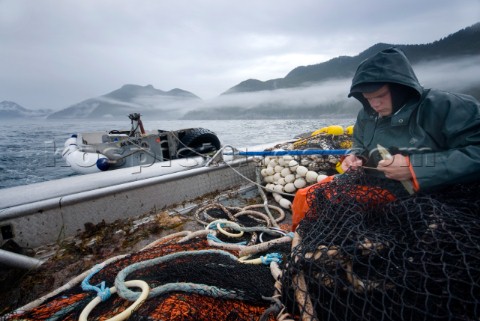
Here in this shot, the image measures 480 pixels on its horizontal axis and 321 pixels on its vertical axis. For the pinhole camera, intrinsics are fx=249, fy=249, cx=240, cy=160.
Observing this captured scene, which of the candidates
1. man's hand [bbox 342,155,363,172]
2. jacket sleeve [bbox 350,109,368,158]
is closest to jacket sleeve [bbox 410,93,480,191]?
man's hand [bbox 342,155,363,172]

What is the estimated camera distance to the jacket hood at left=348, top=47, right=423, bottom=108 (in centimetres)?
200

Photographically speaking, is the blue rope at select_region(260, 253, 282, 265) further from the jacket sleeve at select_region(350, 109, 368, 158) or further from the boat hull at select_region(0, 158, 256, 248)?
the boat hull at select_region(0, 158, 256, 248)

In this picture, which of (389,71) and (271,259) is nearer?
(271,259)

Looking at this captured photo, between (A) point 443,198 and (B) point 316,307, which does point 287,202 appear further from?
(B) point 316,307

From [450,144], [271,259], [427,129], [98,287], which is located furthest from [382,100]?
[98,287]

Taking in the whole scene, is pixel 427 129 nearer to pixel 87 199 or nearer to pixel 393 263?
pixel 393 263

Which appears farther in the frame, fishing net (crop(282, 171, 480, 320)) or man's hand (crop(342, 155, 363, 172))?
man's hand (crop(342, 155, 363, 172))

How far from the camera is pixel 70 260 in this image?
8.43ft

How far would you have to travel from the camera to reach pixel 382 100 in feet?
7.14

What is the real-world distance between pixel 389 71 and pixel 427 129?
55 cm

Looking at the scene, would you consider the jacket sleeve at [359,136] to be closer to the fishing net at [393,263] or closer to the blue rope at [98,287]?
the fishing net at [393,263]

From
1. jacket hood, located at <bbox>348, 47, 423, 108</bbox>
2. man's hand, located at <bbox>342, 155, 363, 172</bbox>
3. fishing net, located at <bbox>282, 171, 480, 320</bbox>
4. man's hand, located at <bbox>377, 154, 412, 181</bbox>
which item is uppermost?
jacket hood, located at <bbox>348, 47, 423, 108</bbox>

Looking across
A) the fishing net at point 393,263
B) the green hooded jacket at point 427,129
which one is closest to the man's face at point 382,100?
the green hooded jacket at point 427,129

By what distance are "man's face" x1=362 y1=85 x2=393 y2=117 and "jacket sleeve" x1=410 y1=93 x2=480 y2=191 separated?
304 mm
